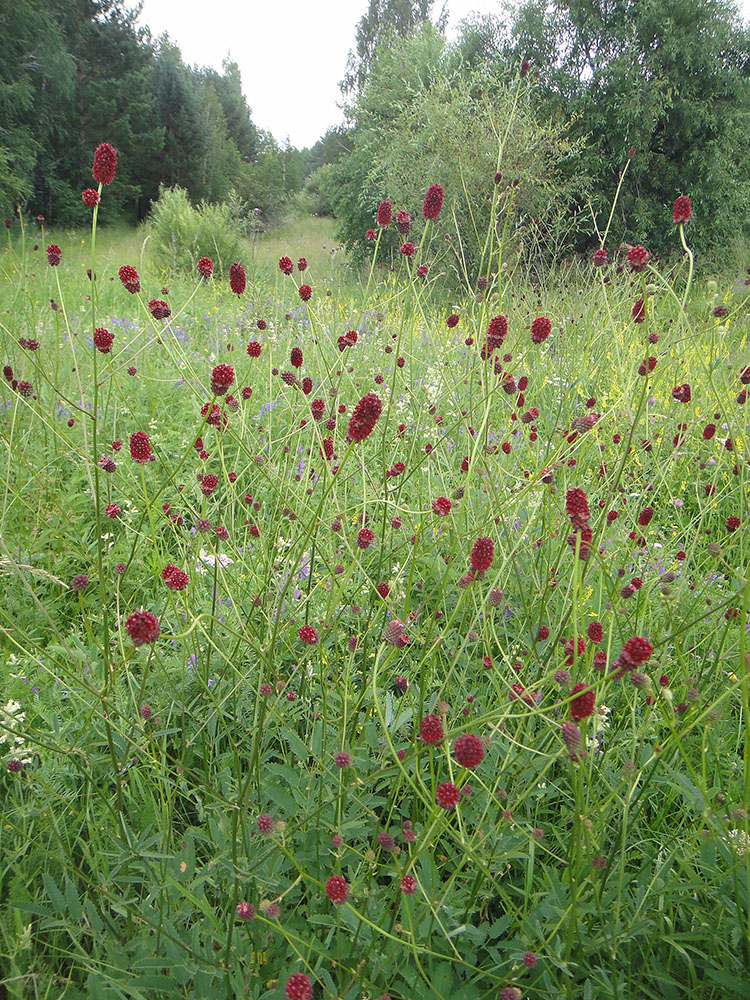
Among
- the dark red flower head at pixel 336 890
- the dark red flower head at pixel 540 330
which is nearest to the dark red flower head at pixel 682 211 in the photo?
the dark red flower head at pixel 540 330

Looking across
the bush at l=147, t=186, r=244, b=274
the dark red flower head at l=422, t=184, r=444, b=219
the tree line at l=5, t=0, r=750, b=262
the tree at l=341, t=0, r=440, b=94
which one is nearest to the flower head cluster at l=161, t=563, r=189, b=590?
the dark red flower head at l=422, t=184, r=444, b=219

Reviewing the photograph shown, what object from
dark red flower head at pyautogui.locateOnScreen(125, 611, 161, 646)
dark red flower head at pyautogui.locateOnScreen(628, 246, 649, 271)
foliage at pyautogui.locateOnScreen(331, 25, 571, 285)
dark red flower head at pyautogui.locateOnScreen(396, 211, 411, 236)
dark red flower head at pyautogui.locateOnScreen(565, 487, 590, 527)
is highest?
foliage at pyautogui.locateOnScreen(331, 25, 571, 285)

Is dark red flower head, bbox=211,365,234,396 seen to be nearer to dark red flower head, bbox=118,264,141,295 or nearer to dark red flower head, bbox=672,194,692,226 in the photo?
dark red flower head, bbox=118,264,141,295

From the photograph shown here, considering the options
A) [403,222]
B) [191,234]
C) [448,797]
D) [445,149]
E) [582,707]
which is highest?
[445,149]

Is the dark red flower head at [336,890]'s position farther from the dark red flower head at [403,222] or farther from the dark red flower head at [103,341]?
the dark red flower head at [403,222]

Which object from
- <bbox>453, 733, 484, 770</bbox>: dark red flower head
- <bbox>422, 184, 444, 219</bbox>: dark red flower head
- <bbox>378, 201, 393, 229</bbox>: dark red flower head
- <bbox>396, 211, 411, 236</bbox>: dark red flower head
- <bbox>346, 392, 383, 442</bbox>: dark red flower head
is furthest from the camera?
<bbox>396, 211, 411, 236</bbox>: dark red flower head

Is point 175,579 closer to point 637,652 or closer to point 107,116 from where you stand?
point 637,652

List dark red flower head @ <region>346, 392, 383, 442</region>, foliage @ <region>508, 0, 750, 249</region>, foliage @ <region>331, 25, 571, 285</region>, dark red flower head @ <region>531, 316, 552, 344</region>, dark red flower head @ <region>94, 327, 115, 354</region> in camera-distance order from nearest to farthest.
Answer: dark red flower head @ <region>346, 392, 383, 442</region>, dark red flower head @ <region>94, 327, 115, 354</region>, dark red flower head @ <region>531, 316, 552, 344</region>, foliage @ <region>331, 25, 571, 285</region>, foliage @ <region>508, 0, 750, 249</region>

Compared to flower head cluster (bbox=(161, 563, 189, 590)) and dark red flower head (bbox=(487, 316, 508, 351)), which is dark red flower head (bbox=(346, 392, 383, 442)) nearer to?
flower head cluster (bbox=(161, 563, 189, 590))

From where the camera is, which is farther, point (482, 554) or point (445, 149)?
point (445, 149)

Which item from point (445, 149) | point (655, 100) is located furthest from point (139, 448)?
point (655, 100)

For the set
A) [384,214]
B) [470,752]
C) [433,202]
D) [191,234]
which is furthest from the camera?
[191,234]

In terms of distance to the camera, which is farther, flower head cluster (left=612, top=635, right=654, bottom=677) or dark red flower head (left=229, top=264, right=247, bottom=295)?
dark red flower head (left=229, top=264, right=247, bottom=295)

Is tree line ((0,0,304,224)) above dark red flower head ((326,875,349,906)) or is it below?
above
